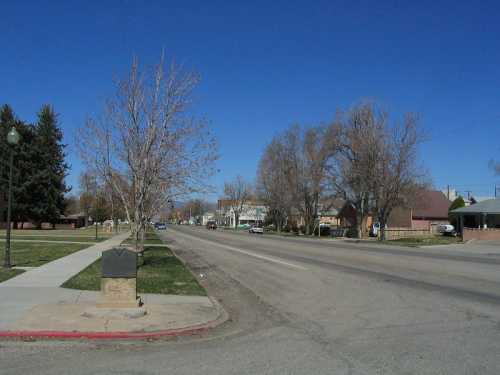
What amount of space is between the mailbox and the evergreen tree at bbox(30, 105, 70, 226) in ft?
185

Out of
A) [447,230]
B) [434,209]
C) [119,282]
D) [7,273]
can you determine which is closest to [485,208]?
[447,230]

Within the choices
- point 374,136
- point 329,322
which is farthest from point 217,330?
point 374,136

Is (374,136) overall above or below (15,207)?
above

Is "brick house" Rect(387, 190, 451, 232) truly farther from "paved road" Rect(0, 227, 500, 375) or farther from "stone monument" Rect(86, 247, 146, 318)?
"stone monument" Rect(86, 247, 146, 318)

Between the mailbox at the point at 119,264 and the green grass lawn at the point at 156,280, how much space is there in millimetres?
2814

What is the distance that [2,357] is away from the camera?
267 inches

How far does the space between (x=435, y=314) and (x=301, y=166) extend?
185 feet

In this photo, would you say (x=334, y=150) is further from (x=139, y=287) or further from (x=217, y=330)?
(x=217, y=330)

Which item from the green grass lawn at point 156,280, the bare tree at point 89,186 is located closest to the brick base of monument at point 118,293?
the green grass lawn at point 156,280

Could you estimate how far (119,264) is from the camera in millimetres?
9867

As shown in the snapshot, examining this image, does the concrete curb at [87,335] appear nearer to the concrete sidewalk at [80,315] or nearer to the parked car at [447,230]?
the concrete sidewalk at [80,315]

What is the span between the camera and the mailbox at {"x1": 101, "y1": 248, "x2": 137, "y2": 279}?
9812 mm

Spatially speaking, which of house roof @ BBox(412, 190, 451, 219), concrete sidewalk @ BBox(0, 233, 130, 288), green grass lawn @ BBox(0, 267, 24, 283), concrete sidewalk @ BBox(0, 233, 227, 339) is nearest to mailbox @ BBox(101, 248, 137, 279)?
concrete sidewalk @ BBox(0, 233, 227, 339)

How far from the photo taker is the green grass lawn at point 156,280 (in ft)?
42.4
